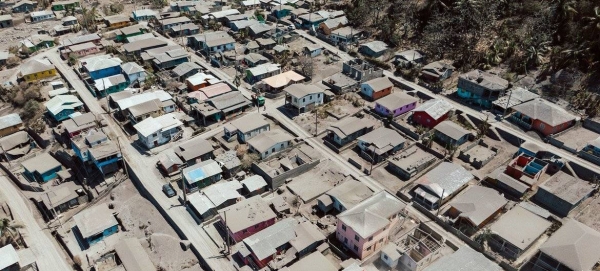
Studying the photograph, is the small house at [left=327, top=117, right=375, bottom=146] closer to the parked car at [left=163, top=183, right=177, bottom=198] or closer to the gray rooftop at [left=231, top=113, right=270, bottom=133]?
the gray rooftop at [left=231, top=113, right=270, bottom=133]

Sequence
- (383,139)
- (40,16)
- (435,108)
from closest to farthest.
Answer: (383,139)
(435,108)
(40,16)

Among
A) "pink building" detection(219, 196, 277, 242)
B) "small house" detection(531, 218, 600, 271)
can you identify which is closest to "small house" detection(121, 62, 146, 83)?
"pink building" detection(219, 196, 277, 242)

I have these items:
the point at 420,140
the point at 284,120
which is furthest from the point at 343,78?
the point at 420,140

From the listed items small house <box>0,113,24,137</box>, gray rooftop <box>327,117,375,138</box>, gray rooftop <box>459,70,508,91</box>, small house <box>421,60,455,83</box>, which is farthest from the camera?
small house <box>421,60,455,83</box>

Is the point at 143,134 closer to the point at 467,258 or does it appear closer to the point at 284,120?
Answer: the point at 284,120

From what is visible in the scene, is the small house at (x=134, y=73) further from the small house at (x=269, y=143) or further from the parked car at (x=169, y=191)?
the parked car at (x=169, y=191)

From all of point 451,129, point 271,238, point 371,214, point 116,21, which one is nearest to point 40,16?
point 116,21

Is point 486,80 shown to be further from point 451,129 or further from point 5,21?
point 5,21
